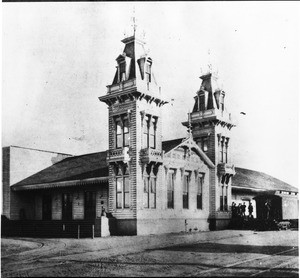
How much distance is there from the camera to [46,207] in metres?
31.9

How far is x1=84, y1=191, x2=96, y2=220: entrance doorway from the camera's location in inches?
1100

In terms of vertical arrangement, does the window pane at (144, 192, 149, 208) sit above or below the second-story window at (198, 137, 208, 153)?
below

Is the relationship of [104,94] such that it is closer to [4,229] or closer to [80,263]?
[4,229]

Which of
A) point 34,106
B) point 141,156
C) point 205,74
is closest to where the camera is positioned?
point 34,106

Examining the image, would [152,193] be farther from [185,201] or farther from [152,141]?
[185,201]

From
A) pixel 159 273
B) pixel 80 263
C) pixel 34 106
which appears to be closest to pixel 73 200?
pixel 34 106

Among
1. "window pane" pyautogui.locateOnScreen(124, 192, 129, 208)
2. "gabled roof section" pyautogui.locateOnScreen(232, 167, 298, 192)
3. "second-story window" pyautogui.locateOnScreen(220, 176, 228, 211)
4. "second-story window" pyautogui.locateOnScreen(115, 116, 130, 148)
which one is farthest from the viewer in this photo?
"gabled roof section" pyautogui.locateOnScreen(232, 167, 298, 192)

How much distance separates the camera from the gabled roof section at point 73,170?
2825cm

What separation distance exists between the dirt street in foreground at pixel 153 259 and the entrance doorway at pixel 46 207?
12.5m

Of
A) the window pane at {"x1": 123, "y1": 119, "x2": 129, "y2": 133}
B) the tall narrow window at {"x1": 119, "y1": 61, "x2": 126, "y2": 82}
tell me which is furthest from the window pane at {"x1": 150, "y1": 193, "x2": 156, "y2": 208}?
the tall narrow window at {"x1": 119, "y1": 61, "x2": 126, "y2": 82}

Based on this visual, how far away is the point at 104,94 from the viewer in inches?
964

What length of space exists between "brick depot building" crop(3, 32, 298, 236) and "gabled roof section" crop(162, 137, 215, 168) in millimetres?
66

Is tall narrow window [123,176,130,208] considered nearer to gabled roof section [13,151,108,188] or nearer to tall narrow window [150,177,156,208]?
tall narrow window [150,177,156,208]

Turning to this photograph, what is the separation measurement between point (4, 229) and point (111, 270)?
15993mm
